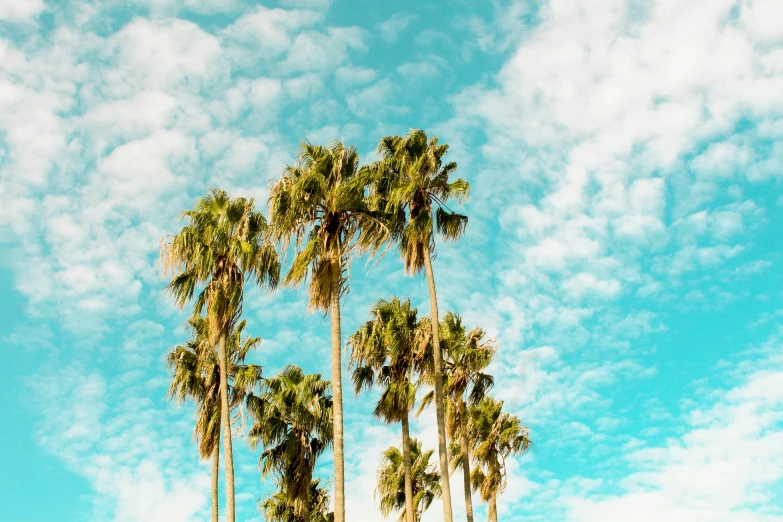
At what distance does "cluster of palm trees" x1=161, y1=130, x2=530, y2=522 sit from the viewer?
2208 cm

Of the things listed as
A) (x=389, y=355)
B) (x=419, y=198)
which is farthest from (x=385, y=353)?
(x=419, y=198)

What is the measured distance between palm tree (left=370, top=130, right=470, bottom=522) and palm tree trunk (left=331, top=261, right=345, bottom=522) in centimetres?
458

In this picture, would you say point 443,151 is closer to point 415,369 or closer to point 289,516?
point 415,369

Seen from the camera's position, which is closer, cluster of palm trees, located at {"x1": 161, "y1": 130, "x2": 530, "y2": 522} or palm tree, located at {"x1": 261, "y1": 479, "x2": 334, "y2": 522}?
cluster of palm trees, located at {"x1": 161, "y1": 130, "x2": 530, "y2": 522}

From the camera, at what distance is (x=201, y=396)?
1097 inches

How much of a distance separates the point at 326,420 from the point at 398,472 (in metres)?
6.57

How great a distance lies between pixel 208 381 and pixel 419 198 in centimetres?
1099

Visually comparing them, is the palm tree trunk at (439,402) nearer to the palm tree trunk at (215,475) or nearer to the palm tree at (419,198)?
the palm tree at (419,198)

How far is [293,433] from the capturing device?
3080cm

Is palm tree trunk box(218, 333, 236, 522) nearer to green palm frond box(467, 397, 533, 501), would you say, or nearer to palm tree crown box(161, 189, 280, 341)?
palm tree crown box(161, 189, 280, 341)

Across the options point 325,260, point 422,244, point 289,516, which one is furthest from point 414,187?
point 289,516

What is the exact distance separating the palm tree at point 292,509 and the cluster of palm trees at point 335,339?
8 cm

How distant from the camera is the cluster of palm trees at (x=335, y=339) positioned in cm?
2208

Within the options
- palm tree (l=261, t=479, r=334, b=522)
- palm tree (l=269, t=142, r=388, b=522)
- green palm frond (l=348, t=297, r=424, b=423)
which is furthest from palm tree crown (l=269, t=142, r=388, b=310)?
palm tree (l=261, t=479, r=334, b=522)
